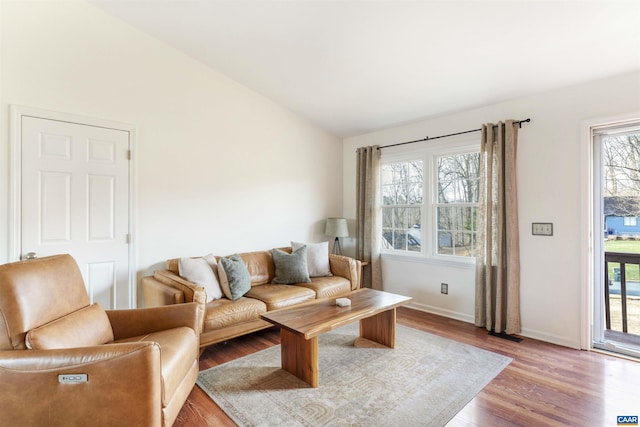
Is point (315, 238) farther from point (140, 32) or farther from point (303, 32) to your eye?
point (140, 32)

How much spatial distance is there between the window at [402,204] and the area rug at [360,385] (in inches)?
61.5

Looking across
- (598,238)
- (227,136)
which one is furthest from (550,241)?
(227,136)

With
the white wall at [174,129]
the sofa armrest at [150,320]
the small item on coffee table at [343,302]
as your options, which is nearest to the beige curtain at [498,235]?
the small item on coffee table at [343,302]

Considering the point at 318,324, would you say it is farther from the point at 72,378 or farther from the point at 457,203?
the point at 457,203

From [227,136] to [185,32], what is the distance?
110 centimetres

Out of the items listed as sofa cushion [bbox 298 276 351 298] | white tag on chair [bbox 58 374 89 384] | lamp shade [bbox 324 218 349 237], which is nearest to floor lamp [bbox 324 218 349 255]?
lamp shade [bbox 324 218 349 237]

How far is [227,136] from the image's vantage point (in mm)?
3668

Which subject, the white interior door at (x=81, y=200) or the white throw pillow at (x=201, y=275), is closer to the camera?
the white interior door at (x=81, y=200)

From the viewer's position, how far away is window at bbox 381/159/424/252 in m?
4.07

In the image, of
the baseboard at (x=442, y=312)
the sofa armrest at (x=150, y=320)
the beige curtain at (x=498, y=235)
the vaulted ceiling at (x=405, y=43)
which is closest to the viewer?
the sofa armrest at (x=150, y=320)

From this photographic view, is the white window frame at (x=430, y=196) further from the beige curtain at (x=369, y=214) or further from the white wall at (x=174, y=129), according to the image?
the white wall at (x=174, y=129)

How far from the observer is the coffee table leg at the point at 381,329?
2764 mm

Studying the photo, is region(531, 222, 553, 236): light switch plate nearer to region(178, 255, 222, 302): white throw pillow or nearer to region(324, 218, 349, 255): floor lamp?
region(324, 218, 349, 255): floor lamp

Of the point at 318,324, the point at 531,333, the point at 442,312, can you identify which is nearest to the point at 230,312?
the point at 318,324
